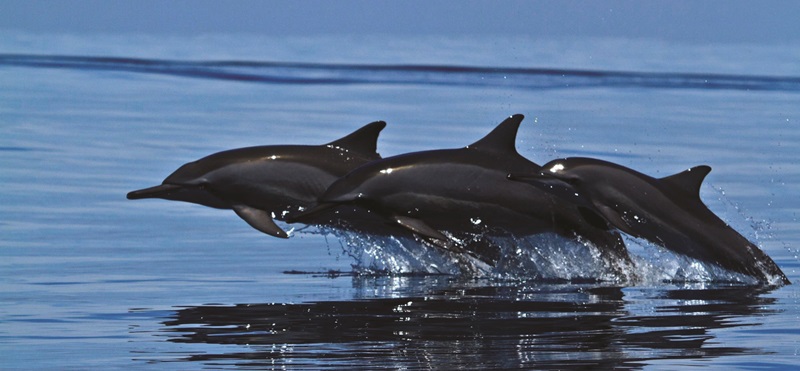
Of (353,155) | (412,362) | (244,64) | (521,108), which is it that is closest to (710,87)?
(521,108)

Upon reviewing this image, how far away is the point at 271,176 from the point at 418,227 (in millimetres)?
1678

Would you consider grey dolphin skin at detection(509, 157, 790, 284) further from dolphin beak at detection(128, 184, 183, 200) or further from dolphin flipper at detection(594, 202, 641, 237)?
dolphin beak at detection(128, 184, 183, 200)

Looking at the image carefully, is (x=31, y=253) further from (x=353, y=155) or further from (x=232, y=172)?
(x=353, y=155)

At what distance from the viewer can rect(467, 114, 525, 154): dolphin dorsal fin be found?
1495cm

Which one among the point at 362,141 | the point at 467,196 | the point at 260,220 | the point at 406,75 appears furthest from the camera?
the point at 406,75

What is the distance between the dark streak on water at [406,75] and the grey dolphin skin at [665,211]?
32535mm

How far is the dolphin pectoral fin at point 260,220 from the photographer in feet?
51.0

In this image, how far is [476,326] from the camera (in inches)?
467

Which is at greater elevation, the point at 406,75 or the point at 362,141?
the point at 406,75

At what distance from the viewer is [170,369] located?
1023 cm

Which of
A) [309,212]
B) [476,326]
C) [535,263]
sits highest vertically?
[309,212]

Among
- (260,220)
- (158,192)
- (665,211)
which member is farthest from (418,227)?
(158,192)

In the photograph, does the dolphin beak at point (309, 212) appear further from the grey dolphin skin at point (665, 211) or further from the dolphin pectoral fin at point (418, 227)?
the grey dolphin skin at point (665, 211)

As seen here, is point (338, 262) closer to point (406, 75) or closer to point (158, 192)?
point (158, 192)
